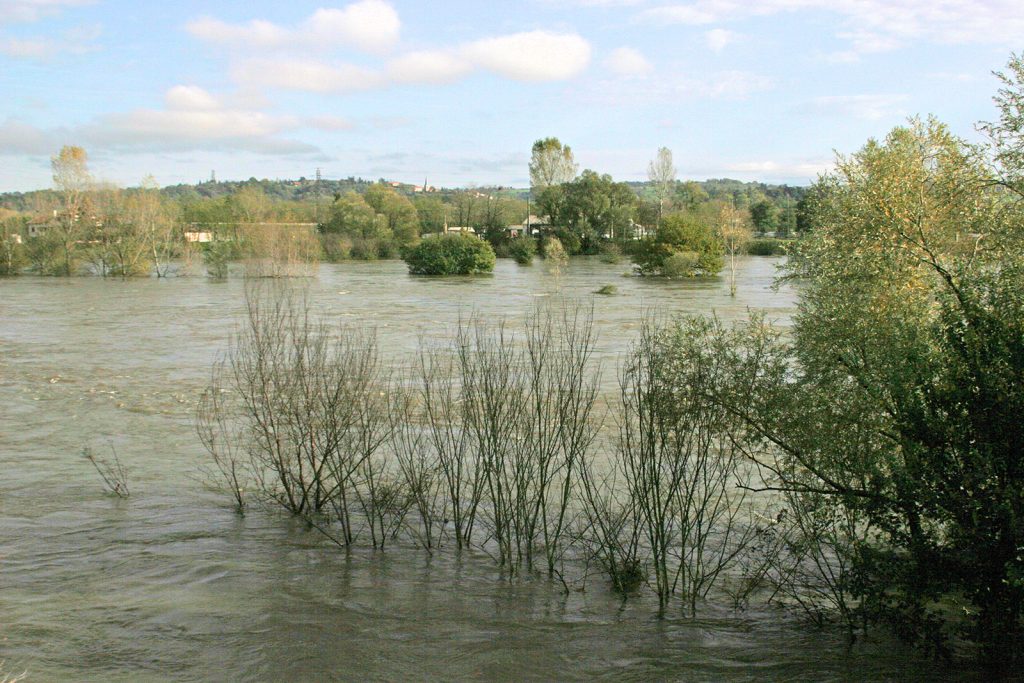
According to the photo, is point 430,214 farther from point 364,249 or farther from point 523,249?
point 523,249

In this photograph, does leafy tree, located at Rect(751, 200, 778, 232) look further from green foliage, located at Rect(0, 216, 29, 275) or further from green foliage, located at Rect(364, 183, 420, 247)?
green foliage, located at Rect(0, 216, 29, 275)

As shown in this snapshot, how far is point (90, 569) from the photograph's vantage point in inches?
407

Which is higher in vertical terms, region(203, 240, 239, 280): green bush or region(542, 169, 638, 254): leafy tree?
region(542, 169, 638, 254): leafy tree

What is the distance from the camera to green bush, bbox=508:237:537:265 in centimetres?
7541

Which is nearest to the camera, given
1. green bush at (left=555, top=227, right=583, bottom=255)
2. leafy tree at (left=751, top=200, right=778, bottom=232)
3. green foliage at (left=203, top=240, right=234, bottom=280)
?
green foliage at (left=203, top=240, right=234, bottom=280)

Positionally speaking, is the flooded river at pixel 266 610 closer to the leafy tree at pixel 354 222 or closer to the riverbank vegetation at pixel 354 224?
the riverbank vegetation at pixel 354 224

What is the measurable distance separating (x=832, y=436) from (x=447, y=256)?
178 feet

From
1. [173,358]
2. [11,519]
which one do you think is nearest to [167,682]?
[11,519]

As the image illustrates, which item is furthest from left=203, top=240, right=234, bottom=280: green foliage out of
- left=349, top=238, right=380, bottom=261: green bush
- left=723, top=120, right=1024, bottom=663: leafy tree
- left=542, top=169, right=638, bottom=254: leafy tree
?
left=723, top=120, right=1024, bottom=663: leafy tree

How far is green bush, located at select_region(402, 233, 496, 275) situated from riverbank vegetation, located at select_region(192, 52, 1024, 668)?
48.9 metres

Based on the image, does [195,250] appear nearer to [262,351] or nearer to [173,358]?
[173,358]

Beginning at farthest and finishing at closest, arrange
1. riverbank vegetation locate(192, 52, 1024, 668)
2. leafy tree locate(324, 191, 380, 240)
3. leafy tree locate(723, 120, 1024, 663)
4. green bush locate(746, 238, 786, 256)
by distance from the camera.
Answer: leafy tree locate(324, 191, 380, 240), green bush locate(746, 238, 786, 256), riverbank vegetation locate(192, 52, 1024, 668), leafy tree locate(723, 120, 1024, 663)

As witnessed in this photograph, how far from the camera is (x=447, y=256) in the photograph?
61.7 m

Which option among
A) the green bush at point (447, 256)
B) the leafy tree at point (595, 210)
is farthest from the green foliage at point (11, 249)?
the leafy tree at point (595, 210)
